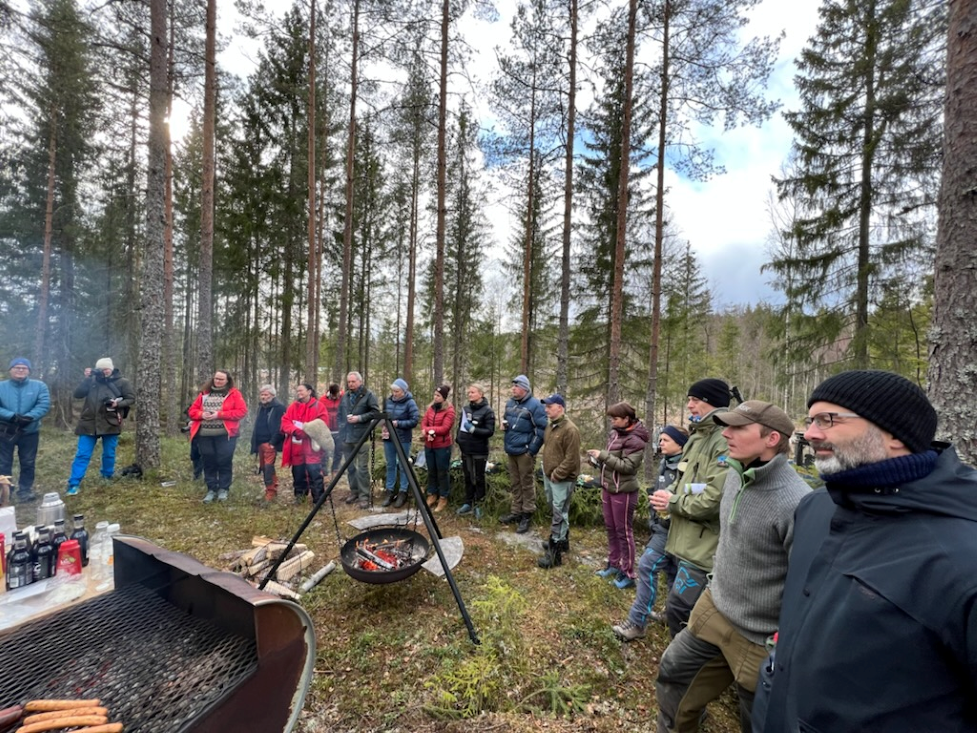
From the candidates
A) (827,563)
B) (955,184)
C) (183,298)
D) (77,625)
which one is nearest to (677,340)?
(955,184)

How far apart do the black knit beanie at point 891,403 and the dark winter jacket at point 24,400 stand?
860 centimetres

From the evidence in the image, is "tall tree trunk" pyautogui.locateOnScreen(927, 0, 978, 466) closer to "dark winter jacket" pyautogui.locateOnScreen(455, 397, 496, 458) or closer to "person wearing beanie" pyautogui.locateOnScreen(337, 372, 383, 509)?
"dark winter jacket" pyautogui.locateOnScreen(455, 397, 496, 458)

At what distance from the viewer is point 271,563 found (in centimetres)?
422

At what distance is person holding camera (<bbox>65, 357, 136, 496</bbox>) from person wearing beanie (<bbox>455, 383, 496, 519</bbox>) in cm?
560

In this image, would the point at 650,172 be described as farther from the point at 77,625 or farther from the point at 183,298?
the point at 183,298

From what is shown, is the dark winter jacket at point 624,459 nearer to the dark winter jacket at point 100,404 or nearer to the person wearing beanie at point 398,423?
the person wearing beanie at point 398,423

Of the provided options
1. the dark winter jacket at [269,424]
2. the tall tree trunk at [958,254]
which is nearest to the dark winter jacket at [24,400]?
the dark winter jacket at [269,424]

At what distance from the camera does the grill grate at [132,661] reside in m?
1.57

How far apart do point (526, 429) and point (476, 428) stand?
0.81 meters

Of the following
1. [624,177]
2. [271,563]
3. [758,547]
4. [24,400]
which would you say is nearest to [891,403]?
[758,547]

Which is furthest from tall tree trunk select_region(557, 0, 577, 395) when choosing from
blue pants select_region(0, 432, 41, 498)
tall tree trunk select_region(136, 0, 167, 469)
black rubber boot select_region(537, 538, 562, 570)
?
blue pants select_region(0, 432, 41, 498)

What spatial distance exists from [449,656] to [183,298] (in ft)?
76.2

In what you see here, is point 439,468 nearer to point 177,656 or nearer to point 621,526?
point 621,526

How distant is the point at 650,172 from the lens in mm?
10383
